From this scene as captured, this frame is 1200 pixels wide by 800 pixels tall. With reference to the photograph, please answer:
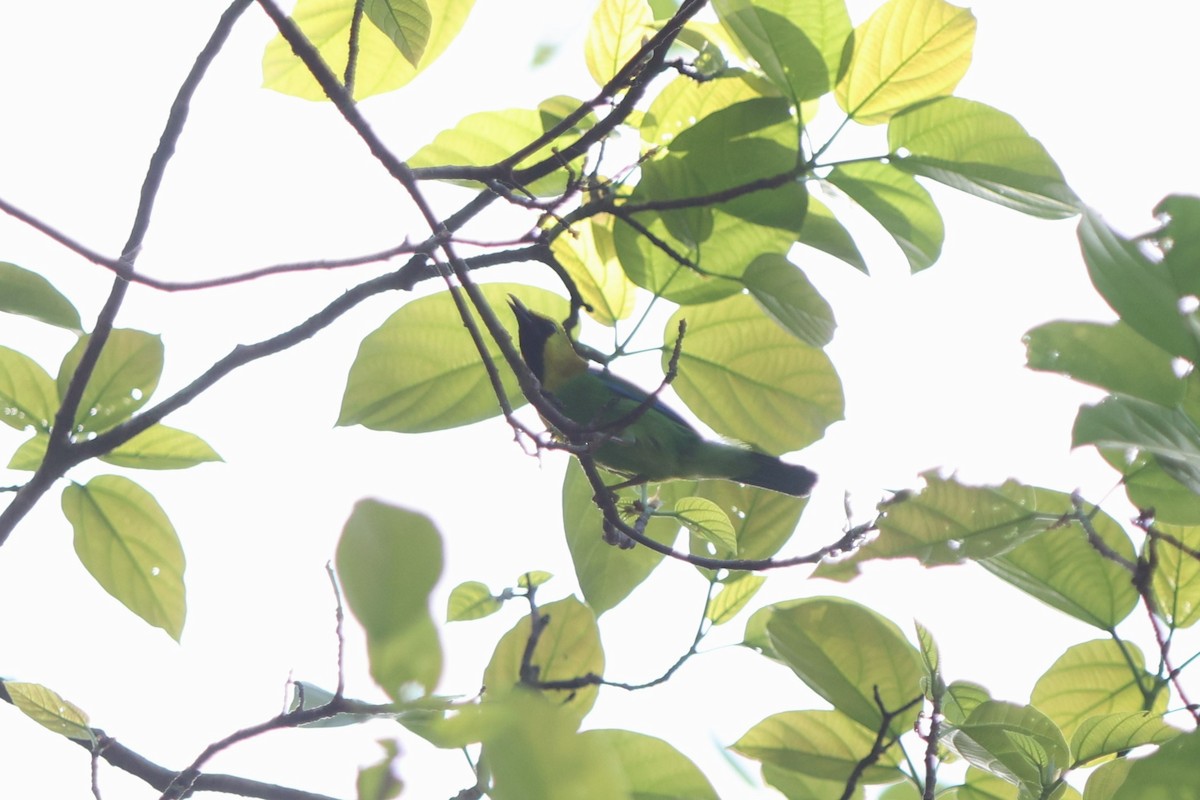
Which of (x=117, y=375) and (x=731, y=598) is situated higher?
(x=117, y=375)

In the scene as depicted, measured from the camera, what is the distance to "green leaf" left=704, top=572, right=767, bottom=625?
5.76 ft

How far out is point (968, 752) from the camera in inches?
48.6

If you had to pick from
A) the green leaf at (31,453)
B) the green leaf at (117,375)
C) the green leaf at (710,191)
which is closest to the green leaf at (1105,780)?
the green leaf at (710,191)

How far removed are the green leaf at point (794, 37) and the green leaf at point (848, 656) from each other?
30.8 inches

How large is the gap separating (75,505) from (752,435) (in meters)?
1.25

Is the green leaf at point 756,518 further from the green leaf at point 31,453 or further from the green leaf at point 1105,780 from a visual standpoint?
the green leaf at point 31,453

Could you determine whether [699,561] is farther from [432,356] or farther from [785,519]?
[432,356]

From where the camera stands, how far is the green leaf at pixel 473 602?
5.85 feet

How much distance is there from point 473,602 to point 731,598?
46cm

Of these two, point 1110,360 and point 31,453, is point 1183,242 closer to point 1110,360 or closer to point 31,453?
point 1110,360

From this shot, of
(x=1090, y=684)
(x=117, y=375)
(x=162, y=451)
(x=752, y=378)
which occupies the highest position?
(x=117, y=375)

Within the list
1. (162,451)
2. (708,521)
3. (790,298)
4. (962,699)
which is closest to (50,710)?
(162,451)

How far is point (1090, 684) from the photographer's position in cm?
153

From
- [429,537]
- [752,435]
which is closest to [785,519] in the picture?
[752,435]
